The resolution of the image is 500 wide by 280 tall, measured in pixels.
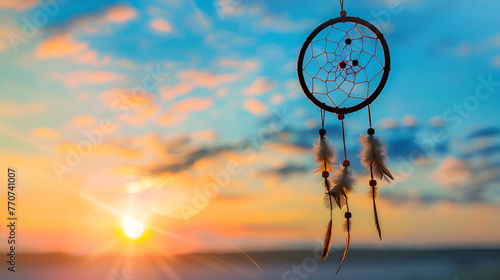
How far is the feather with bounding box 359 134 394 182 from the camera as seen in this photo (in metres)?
5.25

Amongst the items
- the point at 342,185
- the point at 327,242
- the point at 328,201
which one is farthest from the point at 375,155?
the point at 327,242

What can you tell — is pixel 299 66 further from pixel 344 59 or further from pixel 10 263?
pixel 10 263

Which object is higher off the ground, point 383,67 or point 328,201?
point 383,67

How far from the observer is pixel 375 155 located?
530 centimetres

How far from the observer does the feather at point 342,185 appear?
5.25 meters

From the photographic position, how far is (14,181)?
7.55 meters

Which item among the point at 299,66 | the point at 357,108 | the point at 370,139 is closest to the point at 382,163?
the point at 370,139

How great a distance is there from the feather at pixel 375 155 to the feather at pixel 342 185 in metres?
0.23

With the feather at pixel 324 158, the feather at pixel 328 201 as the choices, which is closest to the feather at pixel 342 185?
the feather at pixel 328 201

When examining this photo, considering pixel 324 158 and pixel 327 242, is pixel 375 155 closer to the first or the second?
pixel 324 158

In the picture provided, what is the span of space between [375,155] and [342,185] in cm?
51

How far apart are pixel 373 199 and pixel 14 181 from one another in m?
5.69

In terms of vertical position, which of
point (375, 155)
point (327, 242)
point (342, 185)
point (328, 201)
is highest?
point (375, 155)

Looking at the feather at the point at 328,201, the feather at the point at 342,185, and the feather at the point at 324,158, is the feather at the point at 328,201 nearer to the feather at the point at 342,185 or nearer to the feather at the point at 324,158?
the feather at the point at 342,185
